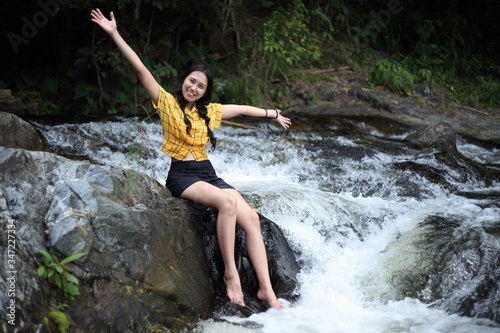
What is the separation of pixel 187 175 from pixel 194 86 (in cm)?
70

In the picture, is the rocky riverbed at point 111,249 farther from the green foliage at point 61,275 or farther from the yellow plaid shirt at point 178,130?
the yellow plaid shirt at point 178,130

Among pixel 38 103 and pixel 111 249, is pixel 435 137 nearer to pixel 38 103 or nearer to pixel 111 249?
pixel 111 249

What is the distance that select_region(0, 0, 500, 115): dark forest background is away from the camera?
929cm

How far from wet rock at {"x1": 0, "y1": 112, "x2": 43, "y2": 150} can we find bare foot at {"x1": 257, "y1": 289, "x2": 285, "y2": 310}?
2.58 m

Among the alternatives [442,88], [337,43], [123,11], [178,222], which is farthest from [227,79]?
[178,222]

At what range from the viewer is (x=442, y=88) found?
1169 centimetres

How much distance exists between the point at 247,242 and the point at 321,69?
343 inches

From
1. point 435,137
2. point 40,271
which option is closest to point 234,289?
point 40,271

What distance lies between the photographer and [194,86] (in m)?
3.91

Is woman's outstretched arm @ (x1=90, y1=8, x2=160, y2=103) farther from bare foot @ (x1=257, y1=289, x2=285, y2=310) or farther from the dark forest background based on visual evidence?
the dark forest background

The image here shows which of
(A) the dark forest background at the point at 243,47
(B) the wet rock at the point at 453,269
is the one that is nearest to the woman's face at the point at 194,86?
(B) the wet rock at the point at 453,269

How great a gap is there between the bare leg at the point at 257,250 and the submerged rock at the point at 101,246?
1.16 ft

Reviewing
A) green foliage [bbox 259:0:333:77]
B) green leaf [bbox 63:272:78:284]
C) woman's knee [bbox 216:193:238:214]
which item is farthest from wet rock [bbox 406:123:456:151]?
green leaf [bbox 63:272:78:284]

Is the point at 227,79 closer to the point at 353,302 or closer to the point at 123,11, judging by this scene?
the point at 123,11
